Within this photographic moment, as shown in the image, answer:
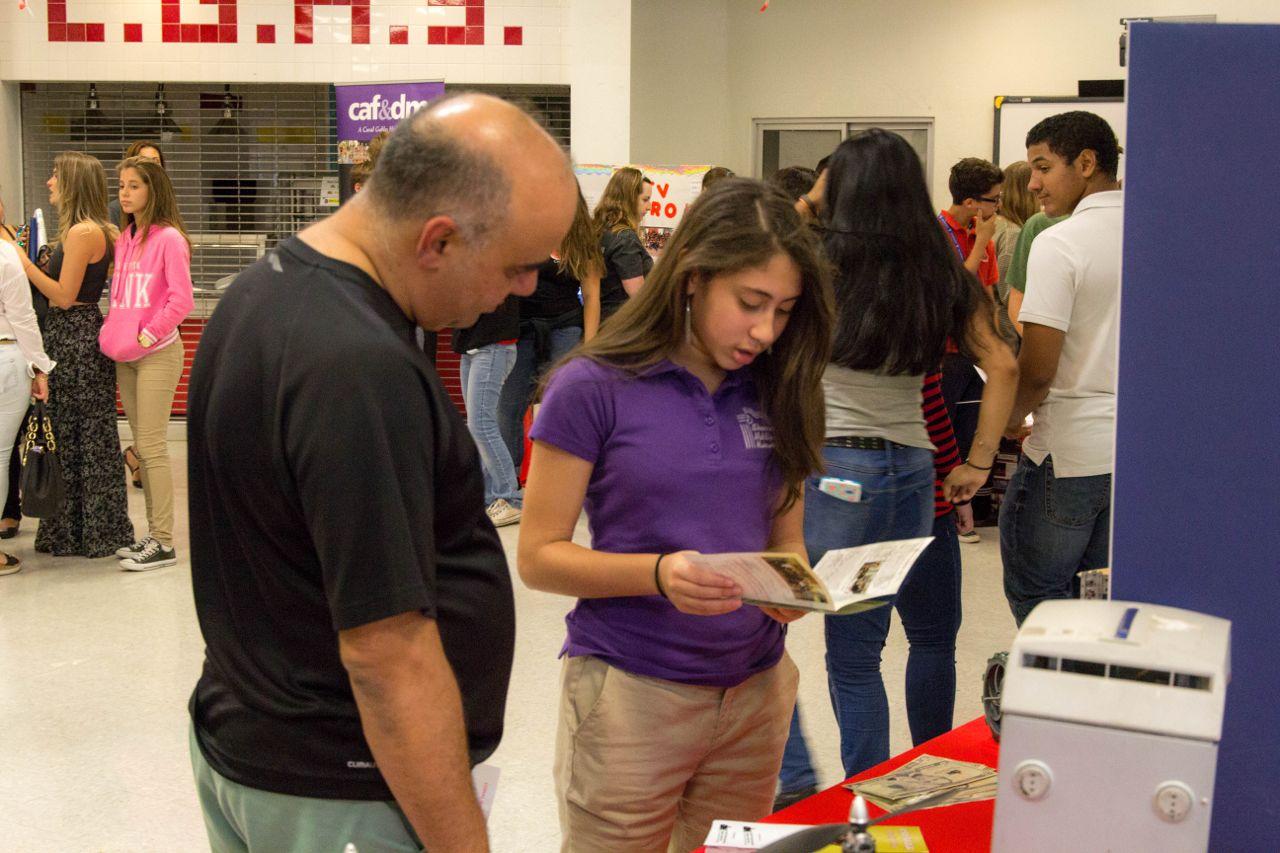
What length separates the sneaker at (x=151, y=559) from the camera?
16.6 feet

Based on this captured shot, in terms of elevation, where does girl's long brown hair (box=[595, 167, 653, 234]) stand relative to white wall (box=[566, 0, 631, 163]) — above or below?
below

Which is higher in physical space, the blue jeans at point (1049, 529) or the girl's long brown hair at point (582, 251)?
the girl's long brown hair at point (582, 251)

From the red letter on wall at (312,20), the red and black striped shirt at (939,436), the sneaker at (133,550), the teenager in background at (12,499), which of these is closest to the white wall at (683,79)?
the red letter on wall at (312,20)

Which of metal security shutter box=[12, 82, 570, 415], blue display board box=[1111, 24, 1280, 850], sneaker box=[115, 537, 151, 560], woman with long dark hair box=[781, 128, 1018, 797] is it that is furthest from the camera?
metal security shutter box=[12, 82, 570, 415]

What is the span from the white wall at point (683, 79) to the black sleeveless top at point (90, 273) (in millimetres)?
5038

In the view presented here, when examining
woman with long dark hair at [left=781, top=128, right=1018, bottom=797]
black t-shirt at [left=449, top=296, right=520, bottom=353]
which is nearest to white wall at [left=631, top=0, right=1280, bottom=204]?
black t-shirt at [left=449, top=296, right=520, bottom=353]

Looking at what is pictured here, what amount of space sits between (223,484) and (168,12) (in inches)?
300

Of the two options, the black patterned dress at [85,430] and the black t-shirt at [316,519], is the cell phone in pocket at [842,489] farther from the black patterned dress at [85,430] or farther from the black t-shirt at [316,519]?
the black patterned dress at [85,430]

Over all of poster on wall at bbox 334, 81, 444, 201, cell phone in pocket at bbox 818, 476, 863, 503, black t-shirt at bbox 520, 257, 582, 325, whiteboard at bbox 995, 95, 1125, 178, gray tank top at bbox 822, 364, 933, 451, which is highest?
whiteboard at bbox 995, 95, 1125, 178

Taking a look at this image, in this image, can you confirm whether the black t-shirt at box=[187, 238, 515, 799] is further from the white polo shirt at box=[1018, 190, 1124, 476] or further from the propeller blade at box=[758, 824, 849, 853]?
the white polo shirt at box=[1018, 190, 1124, 476]

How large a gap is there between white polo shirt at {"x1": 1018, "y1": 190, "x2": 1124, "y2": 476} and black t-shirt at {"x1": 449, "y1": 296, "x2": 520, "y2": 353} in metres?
3.22

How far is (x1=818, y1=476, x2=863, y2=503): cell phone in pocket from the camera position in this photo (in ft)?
8.20

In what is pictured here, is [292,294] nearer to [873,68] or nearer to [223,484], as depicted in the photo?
[223,484]


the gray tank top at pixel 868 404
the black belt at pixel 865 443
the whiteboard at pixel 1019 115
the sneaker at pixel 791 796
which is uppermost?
the whiteboard at pixel 1019 115
